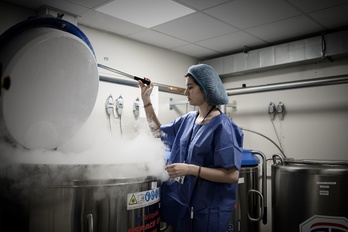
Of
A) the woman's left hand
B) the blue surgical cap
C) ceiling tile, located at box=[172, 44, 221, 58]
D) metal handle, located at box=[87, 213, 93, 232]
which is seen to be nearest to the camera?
metal handle, located at box=[87, 213, 93, 232]

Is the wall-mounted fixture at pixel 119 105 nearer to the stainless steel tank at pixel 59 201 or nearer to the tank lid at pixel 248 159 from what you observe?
the tank lid at pixel 248 159

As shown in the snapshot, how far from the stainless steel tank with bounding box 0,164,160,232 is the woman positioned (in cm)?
36

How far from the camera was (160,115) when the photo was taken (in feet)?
10.6

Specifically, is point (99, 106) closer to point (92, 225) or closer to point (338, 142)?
point (92, 225)

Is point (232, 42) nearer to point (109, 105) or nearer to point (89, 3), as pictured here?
point (109, 105)

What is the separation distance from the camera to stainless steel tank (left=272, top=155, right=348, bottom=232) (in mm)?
2055

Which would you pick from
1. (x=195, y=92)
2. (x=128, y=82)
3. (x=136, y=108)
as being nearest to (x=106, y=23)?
(x=128, y=82)

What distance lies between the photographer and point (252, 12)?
2.28 m

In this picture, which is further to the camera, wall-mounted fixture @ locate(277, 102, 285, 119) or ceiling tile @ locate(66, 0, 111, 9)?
wall-mounted fixture @ locate(277, 102, 285, 119)

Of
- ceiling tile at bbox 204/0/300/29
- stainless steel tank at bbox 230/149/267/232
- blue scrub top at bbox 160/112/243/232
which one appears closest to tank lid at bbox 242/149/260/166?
stainless steel tank at bbox 230/149/267/232

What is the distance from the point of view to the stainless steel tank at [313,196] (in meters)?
2.05

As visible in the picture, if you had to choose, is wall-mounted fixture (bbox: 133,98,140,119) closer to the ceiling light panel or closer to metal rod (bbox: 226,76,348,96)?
the ceiling light panel

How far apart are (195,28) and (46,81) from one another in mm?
1785

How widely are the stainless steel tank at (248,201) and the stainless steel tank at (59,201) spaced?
1371 mm
